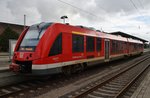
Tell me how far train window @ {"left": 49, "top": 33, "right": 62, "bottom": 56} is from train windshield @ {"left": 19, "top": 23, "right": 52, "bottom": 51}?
75 centimetres

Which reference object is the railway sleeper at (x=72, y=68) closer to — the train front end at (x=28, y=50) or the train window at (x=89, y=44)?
the train window at (x=89, y=44)

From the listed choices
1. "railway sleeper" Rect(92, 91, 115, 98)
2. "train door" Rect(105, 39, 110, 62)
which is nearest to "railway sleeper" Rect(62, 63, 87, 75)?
"railway sleeper" Rect(92, 91, 115, 98)

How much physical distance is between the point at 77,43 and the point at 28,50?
11.0 feet

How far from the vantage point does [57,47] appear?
36.2 feet

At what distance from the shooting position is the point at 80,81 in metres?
12.1

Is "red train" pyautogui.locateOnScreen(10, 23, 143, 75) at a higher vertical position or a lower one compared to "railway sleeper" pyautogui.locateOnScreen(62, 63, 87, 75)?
higher

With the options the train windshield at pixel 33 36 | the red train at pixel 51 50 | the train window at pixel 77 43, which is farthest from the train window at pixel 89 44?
the train windshield at pixel 33 36

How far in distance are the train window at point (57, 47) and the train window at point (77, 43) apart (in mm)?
1457

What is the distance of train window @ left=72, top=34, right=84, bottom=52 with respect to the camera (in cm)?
1263

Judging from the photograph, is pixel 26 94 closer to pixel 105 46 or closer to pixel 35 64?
pixel 35 64

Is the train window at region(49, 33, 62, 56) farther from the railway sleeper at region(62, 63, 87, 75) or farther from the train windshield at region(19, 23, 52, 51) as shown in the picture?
the railway sleeper at region(62, 63, 87, 75)

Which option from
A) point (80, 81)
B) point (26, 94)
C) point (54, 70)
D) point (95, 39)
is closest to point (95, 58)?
point (95, 39)

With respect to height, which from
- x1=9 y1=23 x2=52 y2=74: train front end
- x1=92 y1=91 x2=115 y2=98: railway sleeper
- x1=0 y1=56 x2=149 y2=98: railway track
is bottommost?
x1=92 y1=91 x2=115 y2=98: railway sleeper

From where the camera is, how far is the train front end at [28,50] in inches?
407
